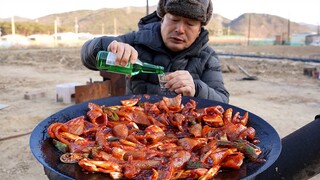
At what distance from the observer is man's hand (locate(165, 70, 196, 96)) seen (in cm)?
254

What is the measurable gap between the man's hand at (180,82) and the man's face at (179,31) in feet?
2.39

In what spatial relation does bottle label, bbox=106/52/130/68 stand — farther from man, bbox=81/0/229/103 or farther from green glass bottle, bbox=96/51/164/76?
man, bbox=81/0/229/103

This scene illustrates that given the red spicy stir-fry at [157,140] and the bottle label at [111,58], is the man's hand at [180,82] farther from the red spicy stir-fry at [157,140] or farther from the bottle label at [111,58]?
the bottle label at [111,58]

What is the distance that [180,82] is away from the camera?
101 inches

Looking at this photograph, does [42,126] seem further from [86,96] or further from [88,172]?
[86,96]

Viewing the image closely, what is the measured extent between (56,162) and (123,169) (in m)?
0.37

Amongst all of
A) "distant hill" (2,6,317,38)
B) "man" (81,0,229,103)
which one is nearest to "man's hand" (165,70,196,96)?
"man" (81,0,229,103)

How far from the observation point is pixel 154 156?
1.80 metres

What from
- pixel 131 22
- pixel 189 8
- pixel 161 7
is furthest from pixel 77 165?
pixel 131 22

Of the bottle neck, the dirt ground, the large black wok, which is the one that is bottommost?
the dirt ground

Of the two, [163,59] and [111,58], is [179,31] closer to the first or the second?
[163,59]

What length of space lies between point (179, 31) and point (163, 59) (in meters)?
0.48

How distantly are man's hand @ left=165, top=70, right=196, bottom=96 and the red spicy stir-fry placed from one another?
0.11 m

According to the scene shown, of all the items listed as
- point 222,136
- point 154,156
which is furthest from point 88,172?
point 222,136
